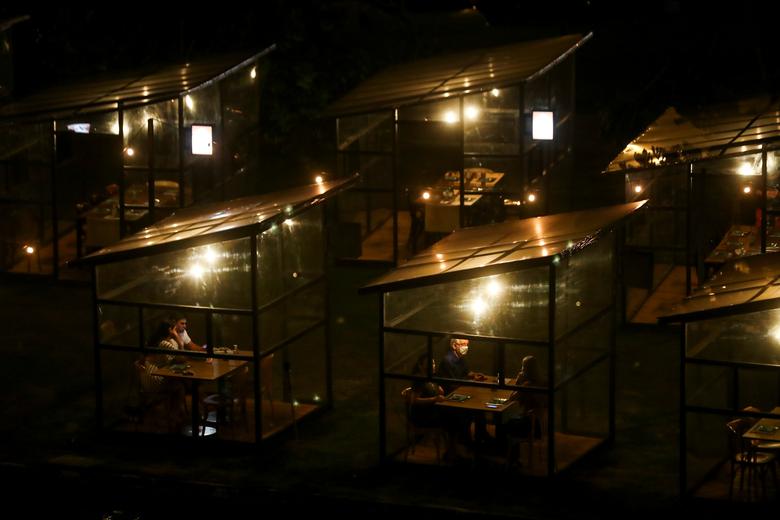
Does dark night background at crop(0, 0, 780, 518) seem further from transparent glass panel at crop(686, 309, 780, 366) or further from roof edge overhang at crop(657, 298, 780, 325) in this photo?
roof edge overhang at crop(657, 298, 780, 325)

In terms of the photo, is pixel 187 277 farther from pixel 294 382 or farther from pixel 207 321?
pixel 294 382

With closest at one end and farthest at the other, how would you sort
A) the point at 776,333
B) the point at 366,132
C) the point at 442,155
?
the point at 776,333 < the point at 442,155 < the point at 366,132

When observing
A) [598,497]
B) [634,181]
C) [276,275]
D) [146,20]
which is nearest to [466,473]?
[598,497]

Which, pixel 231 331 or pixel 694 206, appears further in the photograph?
pixel 694 206

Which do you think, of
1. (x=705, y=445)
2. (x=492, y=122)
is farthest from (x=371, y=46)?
(x=705, y=445)

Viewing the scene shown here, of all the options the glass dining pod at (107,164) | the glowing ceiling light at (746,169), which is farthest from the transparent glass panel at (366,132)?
the glowing ceiling light at (746,169)

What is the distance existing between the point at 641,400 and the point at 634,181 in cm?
453

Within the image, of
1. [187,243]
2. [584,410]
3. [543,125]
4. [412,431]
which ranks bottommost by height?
[412,431]

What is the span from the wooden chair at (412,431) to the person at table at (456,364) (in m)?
0.45

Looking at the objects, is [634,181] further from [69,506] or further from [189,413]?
[69,506]

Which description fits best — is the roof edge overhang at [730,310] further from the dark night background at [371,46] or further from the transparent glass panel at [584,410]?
the dark night background at [371,46]

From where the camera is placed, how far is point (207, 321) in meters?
19.1

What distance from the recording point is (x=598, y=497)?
58.2 feet

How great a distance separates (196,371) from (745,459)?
21.4 ft
